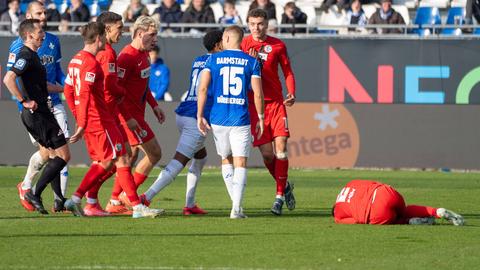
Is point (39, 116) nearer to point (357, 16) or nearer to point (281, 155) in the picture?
point (281, 155)

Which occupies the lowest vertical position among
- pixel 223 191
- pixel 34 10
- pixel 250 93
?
pixel 223 191

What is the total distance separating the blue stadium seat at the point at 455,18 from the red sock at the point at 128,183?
556 inches

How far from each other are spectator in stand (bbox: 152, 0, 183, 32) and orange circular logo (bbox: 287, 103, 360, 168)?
437 cm

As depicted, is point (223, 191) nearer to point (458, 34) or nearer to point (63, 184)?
point (63, 184)

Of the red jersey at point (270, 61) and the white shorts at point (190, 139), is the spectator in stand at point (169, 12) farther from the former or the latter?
the white shorts at point (190, 139)

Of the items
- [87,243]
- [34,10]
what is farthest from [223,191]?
[87,243]

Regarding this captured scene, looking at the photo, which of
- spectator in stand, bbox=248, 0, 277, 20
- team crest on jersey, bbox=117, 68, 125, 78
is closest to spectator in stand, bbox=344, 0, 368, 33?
spectator in stand, bbox=248, 0, 277, 20

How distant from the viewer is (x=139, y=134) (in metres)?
13.9

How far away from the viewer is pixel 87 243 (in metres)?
10.7

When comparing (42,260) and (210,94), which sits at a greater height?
(210,94)

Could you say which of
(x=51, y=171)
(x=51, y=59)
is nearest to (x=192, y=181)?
(x=51, y=171)

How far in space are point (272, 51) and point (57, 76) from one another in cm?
274

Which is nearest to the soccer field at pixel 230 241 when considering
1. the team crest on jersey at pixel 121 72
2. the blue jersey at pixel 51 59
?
the blue jersey at pixel 51 59

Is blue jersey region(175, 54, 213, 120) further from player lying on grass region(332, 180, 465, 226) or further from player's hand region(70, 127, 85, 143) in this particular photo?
player lying on grass region(332, 180, 465, 226)
